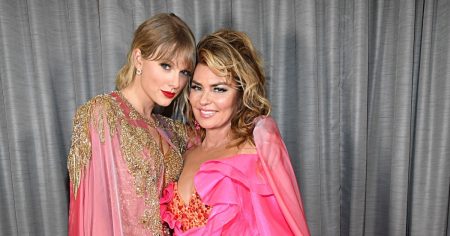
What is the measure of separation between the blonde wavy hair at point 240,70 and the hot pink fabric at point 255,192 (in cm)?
14

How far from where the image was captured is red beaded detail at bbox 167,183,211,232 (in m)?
1.42

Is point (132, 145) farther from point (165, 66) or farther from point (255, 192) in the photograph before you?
point (255, 192)

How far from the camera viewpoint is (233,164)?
1354 millimetres

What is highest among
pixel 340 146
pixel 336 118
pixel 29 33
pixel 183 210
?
pixel 29 33

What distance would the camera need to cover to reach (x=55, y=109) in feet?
5.99

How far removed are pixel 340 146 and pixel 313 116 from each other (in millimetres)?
255

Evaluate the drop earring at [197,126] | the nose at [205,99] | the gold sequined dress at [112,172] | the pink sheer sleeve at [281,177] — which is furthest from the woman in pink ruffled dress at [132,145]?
the pink sheer sleeve at [281,177]

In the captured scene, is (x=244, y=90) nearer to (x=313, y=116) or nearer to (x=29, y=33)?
(x=313, y=116)

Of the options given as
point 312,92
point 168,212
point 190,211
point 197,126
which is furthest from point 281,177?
point 312,92

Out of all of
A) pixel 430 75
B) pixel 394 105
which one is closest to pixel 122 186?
pixel 394 105

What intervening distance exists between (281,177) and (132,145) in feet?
1.87

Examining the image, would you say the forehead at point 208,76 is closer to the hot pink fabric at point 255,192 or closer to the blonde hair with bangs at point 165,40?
the blonde hair with bangs at point 165,40

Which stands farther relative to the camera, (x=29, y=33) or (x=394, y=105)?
(x=394, y=105)

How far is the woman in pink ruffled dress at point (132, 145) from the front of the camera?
1.23 m
